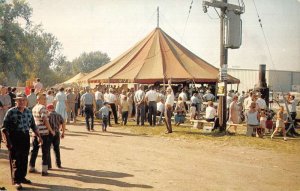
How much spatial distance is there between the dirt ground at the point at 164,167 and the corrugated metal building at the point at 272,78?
38.1 m

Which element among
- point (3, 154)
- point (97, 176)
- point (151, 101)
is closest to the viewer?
point (97, 176)

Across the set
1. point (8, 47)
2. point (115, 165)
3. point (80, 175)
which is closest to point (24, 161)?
point (80, 175)

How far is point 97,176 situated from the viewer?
305 inches

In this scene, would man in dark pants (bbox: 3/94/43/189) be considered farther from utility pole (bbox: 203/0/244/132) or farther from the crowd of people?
utility pole (bbox: 203/0/244/132)

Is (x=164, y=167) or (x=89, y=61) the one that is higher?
(x=89, y=61)

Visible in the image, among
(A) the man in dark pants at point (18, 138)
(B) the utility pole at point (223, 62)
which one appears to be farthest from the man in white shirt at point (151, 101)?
(A) the man in dark pants at point (18, 138)

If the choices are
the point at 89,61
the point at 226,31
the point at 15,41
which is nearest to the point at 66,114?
the point at 226,31

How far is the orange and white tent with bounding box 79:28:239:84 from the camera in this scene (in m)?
22.5

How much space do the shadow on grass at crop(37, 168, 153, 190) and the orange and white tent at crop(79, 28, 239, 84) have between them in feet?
47.0

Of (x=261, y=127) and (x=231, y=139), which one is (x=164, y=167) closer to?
(x=231, y=139)

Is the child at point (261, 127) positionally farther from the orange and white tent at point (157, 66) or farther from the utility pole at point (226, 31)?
the orange and white tent at point (157, 66)

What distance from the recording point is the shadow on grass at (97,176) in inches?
280

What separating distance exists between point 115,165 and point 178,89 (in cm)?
1758

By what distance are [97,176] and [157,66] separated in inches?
639
